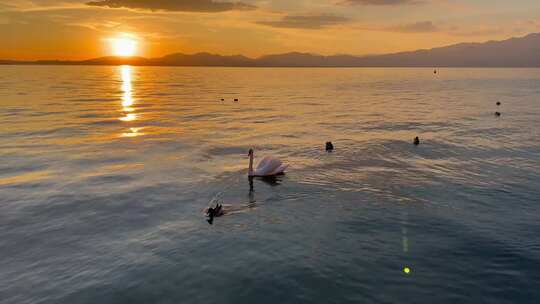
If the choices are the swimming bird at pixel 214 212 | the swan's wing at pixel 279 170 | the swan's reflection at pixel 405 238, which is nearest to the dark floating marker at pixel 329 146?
the swan's wing at pixel 279 170

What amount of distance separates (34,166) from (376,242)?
27.4 metres

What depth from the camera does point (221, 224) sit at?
2134cm

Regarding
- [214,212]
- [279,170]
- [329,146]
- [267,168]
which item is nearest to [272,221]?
[214,212]

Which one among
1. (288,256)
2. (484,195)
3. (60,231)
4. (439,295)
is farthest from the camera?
(484,195)

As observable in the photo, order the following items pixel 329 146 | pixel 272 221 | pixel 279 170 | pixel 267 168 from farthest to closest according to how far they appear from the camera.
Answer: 1. pixel 329 146
2. pixel 279 170
3. pixel 267 168
4. pixel 272 221

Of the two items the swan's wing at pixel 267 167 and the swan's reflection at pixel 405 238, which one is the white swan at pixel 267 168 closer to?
the swan's wing at pixel 267 167

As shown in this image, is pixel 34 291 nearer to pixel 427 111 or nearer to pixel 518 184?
pixel 518 184

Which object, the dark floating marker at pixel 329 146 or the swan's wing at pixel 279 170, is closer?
the swan's wing at pixel 279 170

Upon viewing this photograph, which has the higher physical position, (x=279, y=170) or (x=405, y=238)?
(x=279, y=170)

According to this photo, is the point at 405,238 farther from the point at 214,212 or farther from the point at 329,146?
the point at 329,146

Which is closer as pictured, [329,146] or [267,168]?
[267,168]

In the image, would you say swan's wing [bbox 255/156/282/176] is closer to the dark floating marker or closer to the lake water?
the lake water

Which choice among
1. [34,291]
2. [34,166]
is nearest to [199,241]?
[34,291]

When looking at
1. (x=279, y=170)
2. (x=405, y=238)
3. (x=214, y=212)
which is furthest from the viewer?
(x=279, y=170)
